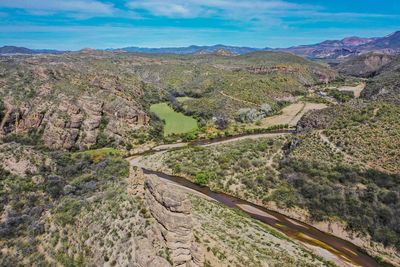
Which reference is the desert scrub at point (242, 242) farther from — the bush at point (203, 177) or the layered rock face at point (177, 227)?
the bush at point (203, 177)

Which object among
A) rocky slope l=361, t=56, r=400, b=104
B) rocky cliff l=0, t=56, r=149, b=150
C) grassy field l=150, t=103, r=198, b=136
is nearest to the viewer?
rocky slope l=361, t=56, r=400, b=104

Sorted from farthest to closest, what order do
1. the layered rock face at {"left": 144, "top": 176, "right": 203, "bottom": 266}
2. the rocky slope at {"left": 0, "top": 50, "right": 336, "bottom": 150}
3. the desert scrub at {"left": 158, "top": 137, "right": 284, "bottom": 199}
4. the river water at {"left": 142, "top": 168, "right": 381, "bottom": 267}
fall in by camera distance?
the rocky slope at {"left": 0, "top": 50, "right": 336, "bottom": 150}
the desert scrub at {"left": 158, "top": 137, "right": 284, "bottom": 199}
the river water at {"left": 142, "top": 168, "right": 381, "bottom": 267}
the layered rock face at {"left": 144, "top": 176, "right": 203, "bottom": 266}

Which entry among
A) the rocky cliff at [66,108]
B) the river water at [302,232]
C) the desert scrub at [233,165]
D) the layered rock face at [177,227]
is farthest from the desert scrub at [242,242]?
the rocky cliff at [66,108]

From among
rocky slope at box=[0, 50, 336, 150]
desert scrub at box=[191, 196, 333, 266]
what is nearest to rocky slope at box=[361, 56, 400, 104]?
rocky slope at box=[0, 50, 336, 150]

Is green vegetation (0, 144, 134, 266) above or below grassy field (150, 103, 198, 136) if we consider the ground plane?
above

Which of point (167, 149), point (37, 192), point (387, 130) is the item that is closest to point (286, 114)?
point (167, 149)

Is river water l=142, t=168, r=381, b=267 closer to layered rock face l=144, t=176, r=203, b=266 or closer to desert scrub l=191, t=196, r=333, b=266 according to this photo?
desert scrub l=191, t=196, r=333, b=266
